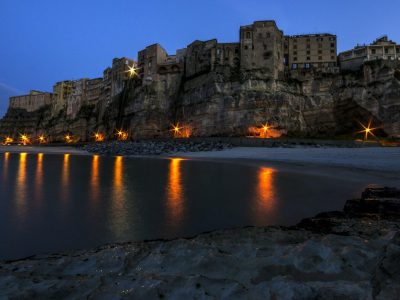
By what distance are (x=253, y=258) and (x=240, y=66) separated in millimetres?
57379

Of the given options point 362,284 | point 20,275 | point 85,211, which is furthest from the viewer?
point 85,211

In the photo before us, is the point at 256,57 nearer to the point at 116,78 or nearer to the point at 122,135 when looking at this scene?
the point at 122,135

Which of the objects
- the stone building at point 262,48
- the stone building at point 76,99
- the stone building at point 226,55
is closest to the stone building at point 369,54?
the stone building at point 262,48

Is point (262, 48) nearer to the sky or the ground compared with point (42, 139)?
nearer to the sky

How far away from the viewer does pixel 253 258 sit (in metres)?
3.34

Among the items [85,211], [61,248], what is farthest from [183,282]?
[85,211]

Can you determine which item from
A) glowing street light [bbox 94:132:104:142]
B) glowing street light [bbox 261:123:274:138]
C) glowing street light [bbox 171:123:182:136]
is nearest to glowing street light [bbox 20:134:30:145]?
glowing street light [bbox 94:132:104:142]

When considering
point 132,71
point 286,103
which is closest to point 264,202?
point 286,103

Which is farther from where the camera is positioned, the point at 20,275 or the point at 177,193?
the point at 177,193

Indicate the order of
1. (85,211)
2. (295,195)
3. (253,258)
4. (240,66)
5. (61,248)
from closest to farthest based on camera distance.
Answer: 1. (253,258)
2. (61,248)
3. (85,211)
4. (295,195)
5. (240,66)

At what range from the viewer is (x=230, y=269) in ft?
10.1

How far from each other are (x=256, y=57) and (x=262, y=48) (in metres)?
2.27

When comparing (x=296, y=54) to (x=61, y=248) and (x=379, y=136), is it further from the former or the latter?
(x=61, y=248)

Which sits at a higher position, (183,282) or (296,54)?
(296,54)
